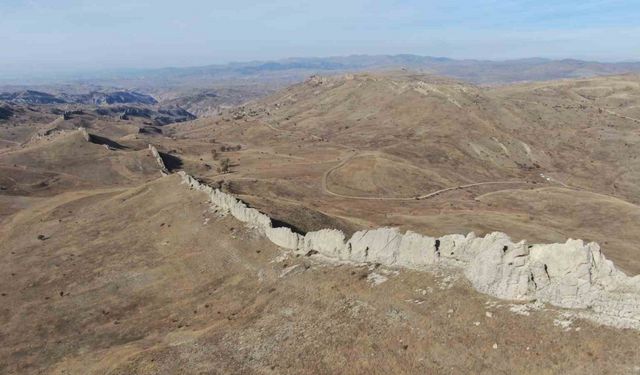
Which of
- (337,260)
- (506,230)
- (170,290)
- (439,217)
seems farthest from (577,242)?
(439,217)

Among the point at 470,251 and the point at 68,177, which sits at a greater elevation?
the point at 470,251

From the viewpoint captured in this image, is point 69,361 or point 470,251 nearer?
point 470,251

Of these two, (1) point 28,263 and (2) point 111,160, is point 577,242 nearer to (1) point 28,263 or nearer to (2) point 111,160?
(1) point 28,263

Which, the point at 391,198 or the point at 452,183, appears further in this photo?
the point at 452,183

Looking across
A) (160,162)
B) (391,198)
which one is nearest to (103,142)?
(160,162)

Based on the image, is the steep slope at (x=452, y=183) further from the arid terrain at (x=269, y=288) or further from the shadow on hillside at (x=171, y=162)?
the shadow on hillside at (x=171, y=162)

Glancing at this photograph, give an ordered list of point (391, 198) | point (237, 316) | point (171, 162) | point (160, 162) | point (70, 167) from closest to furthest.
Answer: point (237, 316), point (391, 198), point (70, 167), point (160, 162), point (171, 162)

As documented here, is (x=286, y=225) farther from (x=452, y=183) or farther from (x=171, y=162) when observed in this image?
(x=171, y=162)

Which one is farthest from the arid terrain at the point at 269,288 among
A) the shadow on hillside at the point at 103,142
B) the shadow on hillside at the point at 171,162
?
the shadow on hillside at the point at 103,142
